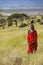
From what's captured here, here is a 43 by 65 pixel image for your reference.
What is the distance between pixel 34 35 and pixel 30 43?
0.38m

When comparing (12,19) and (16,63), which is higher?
(16,63)

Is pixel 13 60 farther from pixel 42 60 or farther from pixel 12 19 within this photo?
pixel 12 19

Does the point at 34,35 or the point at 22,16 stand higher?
the point at 34,35

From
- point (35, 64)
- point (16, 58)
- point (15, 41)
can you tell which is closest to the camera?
point (35, 64)

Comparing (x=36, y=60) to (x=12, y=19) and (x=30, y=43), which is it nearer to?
(x=30, y=43)

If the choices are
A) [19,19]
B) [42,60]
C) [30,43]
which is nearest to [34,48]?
[30,43]

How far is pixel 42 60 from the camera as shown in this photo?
37.5 ft

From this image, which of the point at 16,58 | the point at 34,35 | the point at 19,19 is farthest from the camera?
the point at 19,19

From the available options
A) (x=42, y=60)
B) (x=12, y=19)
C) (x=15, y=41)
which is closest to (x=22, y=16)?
(x=12, y=19)

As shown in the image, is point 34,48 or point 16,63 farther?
point 34,48

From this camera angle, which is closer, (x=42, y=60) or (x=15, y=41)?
(x=42, y=60)

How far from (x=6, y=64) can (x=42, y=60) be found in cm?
117

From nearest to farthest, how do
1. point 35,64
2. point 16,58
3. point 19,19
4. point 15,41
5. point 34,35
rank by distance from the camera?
point 35,64, point 16,58, point 34,35, point 15,41, point 19,19

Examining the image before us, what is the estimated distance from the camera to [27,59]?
11.4 metres
